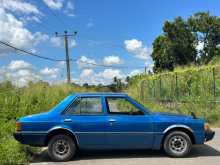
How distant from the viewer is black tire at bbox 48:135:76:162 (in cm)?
889

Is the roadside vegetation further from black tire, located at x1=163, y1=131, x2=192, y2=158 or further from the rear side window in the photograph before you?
black tire, located at x1=163, y1=131, x2=192, y2=158

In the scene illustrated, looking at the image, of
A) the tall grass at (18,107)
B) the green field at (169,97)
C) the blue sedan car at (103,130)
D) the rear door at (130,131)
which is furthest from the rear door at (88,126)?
the green field at (169,97)

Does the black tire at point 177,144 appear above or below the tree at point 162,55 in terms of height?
below

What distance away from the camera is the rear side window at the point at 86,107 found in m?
9.12

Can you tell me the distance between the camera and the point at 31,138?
884cm

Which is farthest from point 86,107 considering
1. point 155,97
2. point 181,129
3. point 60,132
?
point 155,97

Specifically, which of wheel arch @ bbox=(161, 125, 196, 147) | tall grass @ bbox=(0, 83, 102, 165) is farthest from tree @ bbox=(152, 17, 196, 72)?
wheel arch @ bbox=(161, 125, 196, 147)

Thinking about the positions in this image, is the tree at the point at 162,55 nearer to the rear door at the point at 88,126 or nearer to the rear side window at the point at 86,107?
the rear side window at the point at 86,107

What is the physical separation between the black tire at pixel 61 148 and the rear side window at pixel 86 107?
64 cm

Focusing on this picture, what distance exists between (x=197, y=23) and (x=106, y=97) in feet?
160

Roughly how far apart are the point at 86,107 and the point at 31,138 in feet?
4.84

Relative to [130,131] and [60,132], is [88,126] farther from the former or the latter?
[130,131]

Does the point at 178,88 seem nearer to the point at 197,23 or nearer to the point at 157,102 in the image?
the point at 157,102

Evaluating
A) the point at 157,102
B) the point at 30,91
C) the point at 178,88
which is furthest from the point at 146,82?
the point at 30,91
